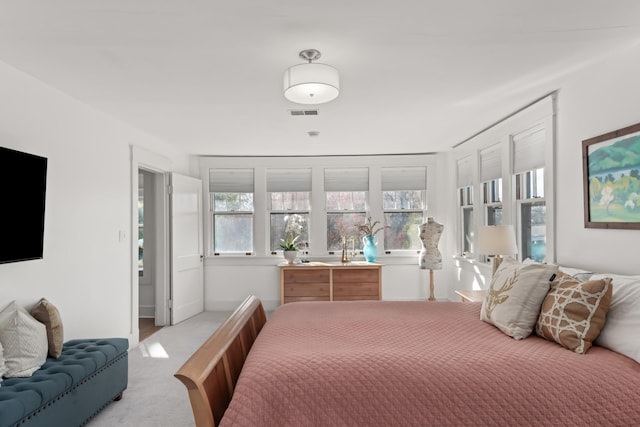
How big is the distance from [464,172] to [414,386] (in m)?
4.25

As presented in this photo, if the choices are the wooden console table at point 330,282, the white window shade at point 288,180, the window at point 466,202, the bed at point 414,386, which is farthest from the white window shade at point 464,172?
the bed at point 414,386

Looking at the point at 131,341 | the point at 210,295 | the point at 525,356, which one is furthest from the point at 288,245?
the point at 525,356

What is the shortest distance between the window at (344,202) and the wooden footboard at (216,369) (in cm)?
373

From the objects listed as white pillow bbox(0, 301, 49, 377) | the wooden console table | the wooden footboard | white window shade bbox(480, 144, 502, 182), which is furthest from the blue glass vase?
white pillow bbox(0, 301, 49, 377)

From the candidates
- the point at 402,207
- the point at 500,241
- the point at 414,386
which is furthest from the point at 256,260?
the point at 414,386

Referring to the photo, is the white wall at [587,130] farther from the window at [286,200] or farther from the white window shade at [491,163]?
the window at [286,200]

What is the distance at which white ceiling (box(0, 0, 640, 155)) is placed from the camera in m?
1.92

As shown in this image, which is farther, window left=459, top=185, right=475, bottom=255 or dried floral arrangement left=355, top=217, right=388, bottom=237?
dried floral arrangement left=355, top=217, right=388, bottom=237

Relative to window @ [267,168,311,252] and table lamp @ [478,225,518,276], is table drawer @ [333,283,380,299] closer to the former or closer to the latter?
window @ [267,168,311,252]

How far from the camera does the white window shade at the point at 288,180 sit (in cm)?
610

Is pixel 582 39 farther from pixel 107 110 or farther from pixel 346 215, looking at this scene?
pixel 346 215

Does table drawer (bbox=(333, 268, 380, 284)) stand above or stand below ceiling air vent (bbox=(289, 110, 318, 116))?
below

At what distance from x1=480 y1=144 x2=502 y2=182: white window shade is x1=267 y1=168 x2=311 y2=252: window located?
260 cm

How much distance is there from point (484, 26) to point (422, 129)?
238 centimetres
